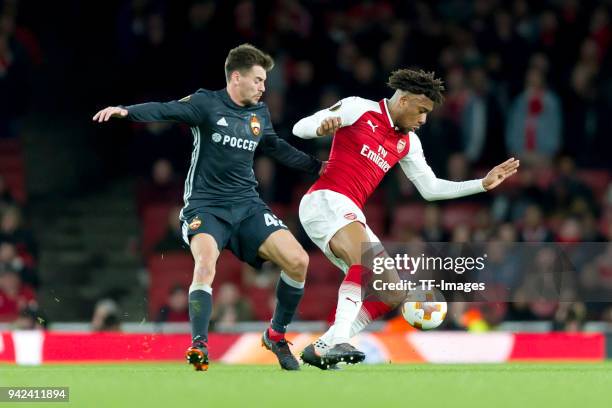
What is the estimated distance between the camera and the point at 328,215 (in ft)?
30.2

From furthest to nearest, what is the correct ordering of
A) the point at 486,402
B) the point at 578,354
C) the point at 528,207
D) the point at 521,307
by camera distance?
the point at 528,207, the point at 521,307, the point at 578,354, the point at 486,402

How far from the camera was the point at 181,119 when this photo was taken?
29.2ft

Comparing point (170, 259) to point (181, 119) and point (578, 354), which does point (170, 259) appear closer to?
point (578, 354)

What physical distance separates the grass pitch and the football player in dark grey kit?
1.87 feet

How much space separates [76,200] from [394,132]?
7592mm

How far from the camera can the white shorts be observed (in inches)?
361

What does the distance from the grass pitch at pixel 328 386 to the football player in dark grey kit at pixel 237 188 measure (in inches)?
22.5

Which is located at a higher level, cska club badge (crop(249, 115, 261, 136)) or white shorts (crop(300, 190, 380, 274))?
cska club badge (crop(249, 115, 261, 136))

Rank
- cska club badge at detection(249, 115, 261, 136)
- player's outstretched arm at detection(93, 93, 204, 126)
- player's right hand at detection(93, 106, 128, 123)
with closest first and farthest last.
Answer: player's right hand at detection(93, 106, 128, 123) → player's outstretched arm at detection(93, 93, 204, 126) → cska club badge at detection(249, 115, 261, 136)

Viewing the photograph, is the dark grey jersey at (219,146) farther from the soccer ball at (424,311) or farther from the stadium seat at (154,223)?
the stadium seat at (154,223)

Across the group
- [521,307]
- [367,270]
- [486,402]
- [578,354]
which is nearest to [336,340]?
[367,270]

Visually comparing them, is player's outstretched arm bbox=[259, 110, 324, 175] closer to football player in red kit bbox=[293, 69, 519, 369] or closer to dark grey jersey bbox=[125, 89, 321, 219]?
football player in red kit bbox=[293, 69, 519, 369]

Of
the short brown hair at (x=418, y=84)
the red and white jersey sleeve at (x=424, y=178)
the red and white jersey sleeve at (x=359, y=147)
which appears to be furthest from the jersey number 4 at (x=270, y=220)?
the short brown hair at (x=418, y=84)

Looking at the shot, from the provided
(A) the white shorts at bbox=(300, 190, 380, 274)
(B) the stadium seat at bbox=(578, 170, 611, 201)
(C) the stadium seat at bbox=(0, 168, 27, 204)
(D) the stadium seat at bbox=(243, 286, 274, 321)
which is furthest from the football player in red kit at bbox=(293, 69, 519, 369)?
(C) the stadium seat at bbox=(0, 168, 27, 204)
